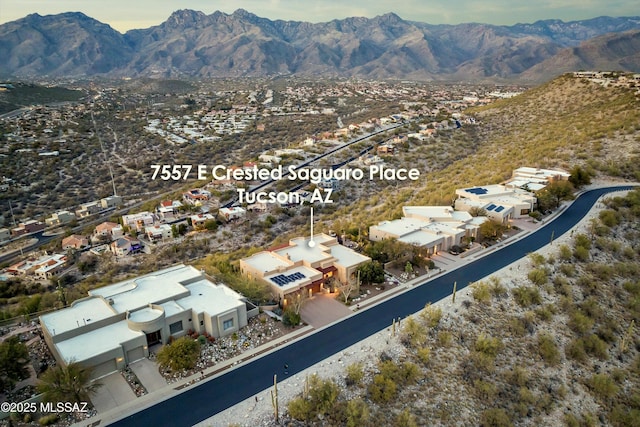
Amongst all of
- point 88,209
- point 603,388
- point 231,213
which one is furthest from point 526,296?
point 88,209

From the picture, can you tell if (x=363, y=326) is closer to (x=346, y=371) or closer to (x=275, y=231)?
(x=346, y=371)

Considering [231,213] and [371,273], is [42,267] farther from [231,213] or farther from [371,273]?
[371,273]

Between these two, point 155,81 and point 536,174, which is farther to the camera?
point 155,81

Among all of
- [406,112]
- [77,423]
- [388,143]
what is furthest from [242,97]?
[77,423]

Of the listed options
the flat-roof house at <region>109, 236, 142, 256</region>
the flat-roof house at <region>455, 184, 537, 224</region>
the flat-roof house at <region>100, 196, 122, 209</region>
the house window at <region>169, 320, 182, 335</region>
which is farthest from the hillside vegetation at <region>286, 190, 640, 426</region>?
the flat-roof house at <region>100, 196, 122, 209</region>

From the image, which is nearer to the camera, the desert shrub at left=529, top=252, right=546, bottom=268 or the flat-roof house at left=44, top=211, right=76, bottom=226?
the desert shrub at left=529, top=252, right=546, bottom=268

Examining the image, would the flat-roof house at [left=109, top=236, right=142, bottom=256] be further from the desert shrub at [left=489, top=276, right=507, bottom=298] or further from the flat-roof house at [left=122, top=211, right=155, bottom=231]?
the desert shrub at [left=489, top=276, right=507, bottom=298]

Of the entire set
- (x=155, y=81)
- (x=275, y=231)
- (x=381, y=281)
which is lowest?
(x=275, y=231)
